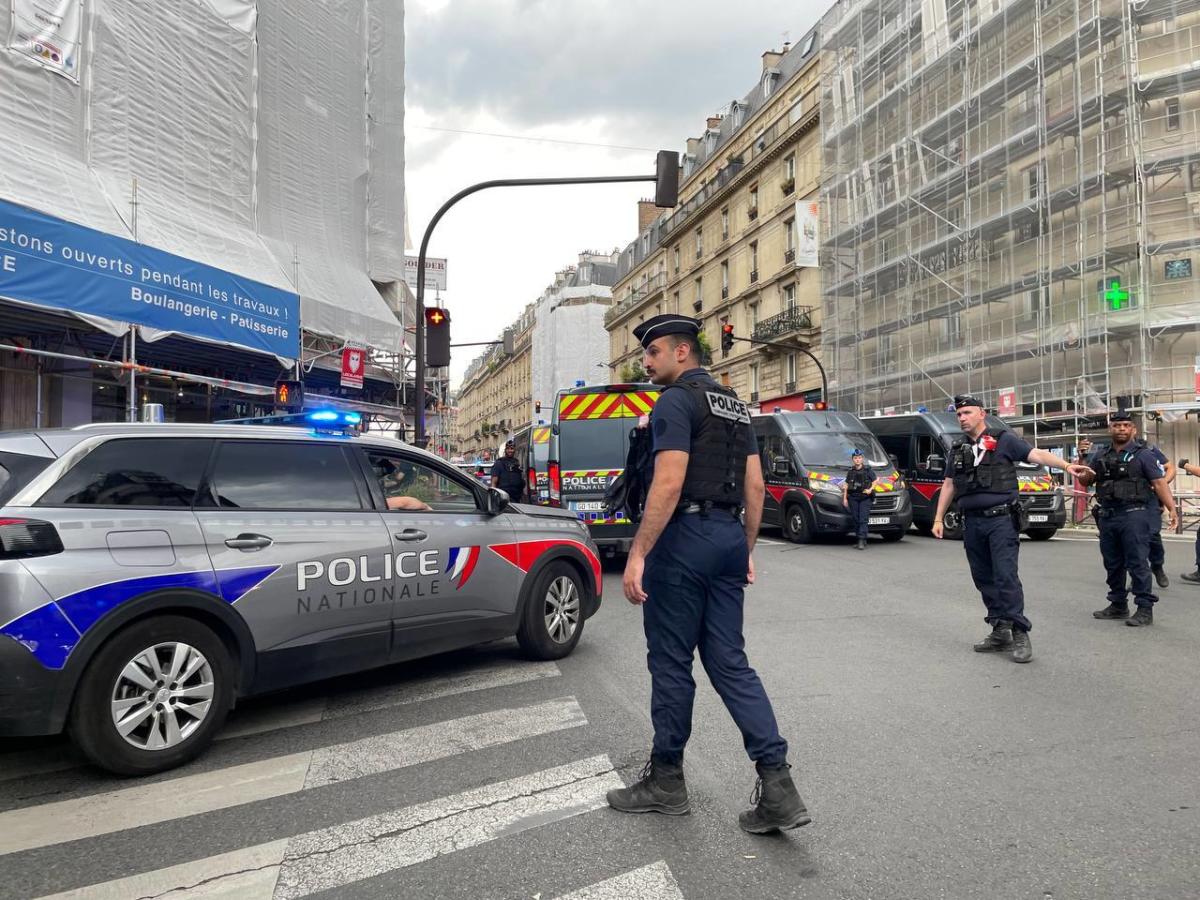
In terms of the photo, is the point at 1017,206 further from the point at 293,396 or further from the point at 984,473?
the point at 984,473

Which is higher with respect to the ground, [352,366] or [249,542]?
[352,366]

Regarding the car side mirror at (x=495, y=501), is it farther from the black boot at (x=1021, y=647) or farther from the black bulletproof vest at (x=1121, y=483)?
the black bulletproof vest at (x=1121, y=483)

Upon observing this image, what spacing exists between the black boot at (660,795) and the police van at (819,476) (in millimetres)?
11465

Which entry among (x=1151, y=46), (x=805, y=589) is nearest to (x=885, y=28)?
(x=1151, y=46)

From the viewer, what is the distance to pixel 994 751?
3844mm

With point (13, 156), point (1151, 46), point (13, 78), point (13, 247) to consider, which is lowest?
point (13, 247)

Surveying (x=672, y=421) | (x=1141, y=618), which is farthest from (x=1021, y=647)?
(x=672, y=421)

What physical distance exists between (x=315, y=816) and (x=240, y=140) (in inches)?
612

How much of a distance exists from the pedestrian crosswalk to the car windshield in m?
11.2

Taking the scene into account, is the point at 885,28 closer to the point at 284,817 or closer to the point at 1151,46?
the point at 1151,46

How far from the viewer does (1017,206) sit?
22.5m

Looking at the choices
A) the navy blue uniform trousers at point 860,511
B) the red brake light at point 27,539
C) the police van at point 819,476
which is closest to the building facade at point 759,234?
the police van at point 819,476

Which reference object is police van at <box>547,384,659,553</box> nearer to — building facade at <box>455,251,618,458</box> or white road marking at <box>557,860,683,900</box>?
white road marking at <box>557,860,683,900</box>

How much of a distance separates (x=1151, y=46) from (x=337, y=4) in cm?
1946
